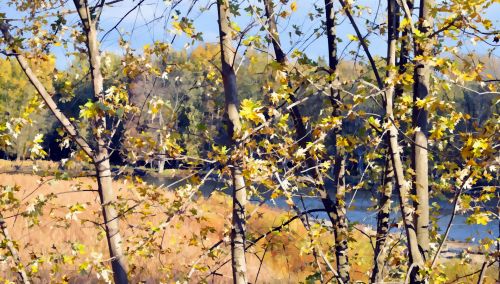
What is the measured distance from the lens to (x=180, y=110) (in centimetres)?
546

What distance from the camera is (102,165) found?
6.02m

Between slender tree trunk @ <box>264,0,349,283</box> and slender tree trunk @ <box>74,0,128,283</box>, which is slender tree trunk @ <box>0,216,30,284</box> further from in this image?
slender tree trunk @ <box>264,0,349,283</box>

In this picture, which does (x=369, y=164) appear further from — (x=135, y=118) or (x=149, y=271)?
(x=149, y=271)

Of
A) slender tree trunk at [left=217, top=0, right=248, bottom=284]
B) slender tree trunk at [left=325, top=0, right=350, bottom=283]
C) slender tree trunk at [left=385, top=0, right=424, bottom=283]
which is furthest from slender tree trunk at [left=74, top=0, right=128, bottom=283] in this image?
slender tree trunk at [left=385, top=0, right=424, bottom=283]

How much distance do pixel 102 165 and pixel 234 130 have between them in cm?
173

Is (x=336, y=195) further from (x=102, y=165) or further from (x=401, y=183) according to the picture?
(x=102, y=165)

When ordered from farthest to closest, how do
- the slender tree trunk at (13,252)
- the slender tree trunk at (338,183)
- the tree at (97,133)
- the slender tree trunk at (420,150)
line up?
the slender tree trunk at (13,252) < the slender tree trunk at (338,183) < the tree at (97,133) < the slender tree trunk at (420,150)

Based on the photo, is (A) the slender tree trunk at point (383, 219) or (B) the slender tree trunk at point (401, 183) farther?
(A) the slender tree trunk at point (383, 219)

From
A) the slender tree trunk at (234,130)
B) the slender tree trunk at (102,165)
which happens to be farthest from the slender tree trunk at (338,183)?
the slender tree trunk at (102,165)

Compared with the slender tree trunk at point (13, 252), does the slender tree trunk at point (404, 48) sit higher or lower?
higher

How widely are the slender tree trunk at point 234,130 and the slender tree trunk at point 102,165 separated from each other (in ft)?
4.66

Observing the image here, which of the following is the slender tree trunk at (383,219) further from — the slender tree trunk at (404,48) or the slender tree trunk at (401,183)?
the slender tree trunk at (404,48)

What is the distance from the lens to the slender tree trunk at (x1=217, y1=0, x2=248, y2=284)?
4898mm

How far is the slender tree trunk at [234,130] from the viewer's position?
4898 mm
